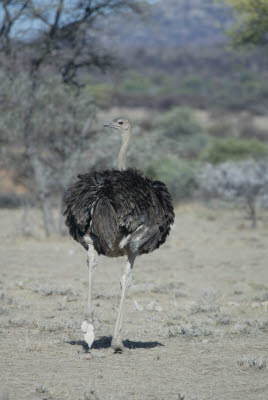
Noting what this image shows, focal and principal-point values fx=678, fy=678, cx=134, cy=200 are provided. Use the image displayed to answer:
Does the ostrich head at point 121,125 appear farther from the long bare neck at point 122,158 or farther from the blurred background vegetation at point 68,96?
the blurred background vegetation at point 68,96

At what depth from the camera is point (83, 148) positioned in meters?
15.4

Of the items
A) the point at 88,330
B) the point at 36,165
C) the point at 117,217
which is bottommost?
the point at 88,330

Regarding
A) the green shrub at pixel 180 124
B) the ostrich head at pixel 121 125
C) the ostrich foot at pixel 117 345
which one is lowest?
the ostrich foot at pixel 117 345

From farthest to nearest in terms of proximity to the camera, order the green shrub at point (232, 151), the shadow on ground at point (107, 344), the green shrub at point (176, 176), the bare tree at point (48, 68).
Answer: the green shrub at point (232, 151)
the green shrub at point (176, 176)
the bare tree at point (48, 68)
the shadow on ground at point (107, 344)

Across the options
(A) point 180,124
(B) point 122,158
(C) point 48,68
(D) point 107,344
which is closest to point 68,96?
(C) point 48,68

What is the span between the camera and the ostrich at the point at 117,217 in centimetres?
578

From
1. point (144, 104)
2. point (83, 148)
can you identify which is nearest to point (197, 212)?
point (83, 148)

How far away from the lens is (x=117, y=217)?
579 cm

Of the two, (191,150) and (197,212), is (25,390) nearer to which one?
(197,212)

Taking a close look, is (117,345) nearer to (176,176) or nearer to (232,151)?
(176,176)

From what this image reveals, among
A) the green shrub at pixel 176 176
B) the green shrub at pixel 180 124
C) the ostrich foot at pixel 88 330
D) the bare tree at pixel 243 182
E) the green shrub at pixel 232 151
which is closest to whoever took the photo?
the ostrich foot at pixel 88 330

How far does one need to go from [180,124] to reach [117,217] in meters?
36.6

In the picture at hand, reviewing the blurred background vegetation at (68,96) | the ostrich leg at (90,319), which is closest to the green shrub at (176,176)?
the blurred background vegetation at (68,96)

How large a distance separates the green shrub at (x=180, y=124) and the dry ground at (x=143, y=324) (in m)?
26.4
